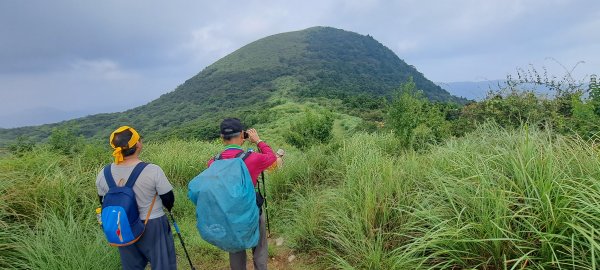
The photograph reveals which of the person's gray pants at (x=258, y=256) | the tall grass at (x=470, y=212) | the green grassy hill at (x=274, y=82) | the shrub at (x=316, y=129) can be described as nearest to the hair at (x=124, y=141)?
the person's gray pants at (x=258, y=256)

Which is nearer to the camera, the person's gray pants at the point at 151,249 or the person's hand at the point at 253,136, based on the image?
the person's gray pants at the point at 151,249

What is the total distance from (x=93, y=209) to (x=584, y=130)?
7133 mm

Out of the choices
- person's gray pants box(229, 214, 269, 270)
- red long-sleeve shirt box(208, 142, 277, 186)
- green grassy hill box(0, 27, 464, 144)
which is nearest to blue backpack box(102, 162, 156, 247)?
red long-sleeve shirt box(208, 142, 277, 186)

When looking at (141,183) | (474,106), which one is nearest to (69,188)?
(141,183)

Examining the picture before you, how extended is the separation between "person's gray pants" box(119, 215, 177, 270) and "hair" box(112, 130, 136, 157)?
0.64m

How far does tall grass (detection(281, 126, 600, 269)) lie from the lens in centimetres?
253

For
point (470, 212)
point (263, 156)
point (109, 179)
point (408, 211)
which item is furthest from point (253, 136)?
point (470, 212)

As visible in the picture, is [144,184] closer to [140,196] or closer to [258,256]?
[140,196]

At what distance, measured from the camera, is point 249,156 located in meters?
3.26

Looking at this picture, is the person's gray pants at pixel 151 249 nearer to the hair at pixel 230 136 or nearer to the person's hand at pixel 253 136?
the hair at pixel 230 136

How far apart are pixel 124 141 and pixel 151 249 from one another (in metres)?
1.03

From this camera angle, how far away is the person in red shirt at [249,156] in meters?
3.28

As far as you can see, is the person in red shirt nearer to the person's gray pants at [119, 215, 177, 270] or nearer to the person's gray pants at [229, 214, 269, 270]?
the person's gray pants at [229, 214, 269, 270]

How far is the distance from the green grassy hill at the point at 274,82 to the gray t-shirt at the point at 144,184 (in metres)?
53.1
